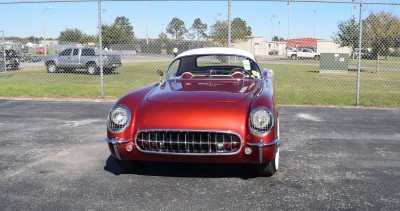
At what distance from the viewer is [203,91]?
4.27 meters

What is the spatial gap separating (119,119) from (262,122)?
136 centimetres

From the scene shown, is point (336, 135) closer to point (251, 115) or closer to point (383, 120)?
point (383, 120)

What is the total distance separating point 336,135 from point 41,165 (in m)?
4.25

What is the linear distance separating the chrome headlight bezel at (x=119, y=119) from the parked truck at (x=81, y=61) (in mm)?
17152

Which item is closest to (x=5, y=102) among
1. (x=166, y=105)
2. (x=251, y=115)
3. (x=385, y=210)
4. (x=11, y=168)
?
(x=11, y=168)

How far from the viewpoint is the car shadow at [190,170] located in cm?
416

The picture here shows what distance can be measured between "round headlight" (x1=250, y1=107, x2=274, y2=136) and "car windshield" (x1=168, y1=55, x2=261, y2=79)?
56.5 inches

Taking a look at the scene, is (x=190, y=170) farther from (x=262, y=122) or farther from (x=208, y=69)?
(x=208, y=69)

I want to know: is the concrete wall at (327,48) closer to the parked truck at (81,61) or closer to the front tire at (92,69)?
Result: the parked truck at (81,61)

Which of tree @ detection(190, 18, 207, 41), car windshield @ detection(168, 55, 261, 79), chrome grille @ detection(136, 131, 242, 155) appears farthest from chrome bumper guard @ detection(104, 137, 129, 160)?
tree @ detection(190, 18, 207, 41)

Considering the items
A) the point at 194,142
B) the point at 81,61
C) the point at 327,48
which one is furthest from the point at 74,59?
the point at 327,48

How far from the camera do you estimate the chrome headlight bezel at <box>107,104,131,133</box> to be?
151 inches

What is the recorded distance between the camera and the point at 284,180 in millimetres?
4035

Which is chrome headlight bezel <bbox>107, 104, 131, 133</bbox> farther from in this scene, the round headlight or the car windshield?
the car windshield
